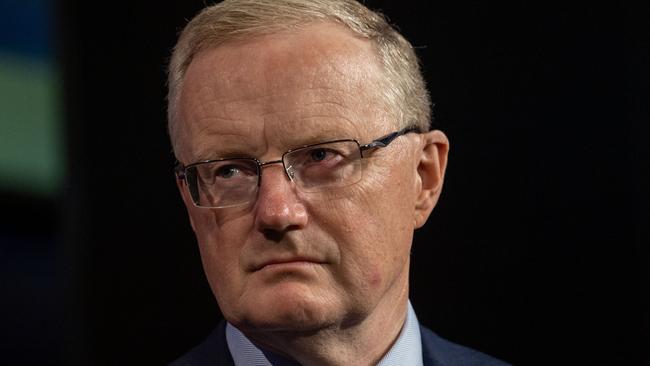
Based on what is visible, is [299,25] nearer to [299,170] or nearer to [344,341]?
[299,170]

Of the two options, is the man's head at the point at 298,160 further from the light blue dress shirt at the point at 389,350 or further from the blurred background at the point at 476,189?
the blurred background at the point at 476,189

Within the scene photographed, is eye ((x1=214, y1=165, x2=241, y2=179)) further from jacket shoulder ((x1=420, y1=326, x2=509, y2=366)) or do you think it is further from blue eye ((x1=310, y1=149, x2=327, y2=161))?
jacket shoulder ((x1=420, y1=326, x2=509, y2=366))

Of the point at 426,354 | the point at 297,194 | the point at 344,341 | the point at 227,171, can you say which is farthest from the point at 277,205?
the point at 426,354

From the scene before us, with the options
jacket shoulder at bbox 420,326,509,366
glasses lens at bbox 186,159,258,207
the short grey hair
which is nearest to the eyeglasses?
glasses lens at bbox 186,159,258,207

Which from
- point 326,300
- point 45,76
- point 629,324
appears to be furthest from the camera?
point 45,76

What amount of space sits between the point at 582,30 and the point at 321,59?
685 millimetres

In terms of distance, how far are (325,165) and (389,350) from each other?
16.9 inches

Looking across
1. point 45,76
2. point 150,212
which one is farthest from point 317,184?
point 45,76

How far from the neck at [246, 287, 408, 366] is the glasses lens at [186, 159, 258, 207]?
27 cm

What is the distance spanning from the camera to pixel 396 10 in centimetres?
218

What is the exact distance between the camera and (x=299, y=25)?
73.5 inches

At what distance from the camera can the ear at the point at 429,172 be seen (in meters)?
2.03

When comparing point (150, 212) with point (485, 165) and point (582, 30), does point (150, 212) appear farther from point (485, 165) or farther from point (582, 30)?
point (582, 30)

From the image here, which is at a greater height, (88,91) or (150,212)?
(88,91)
